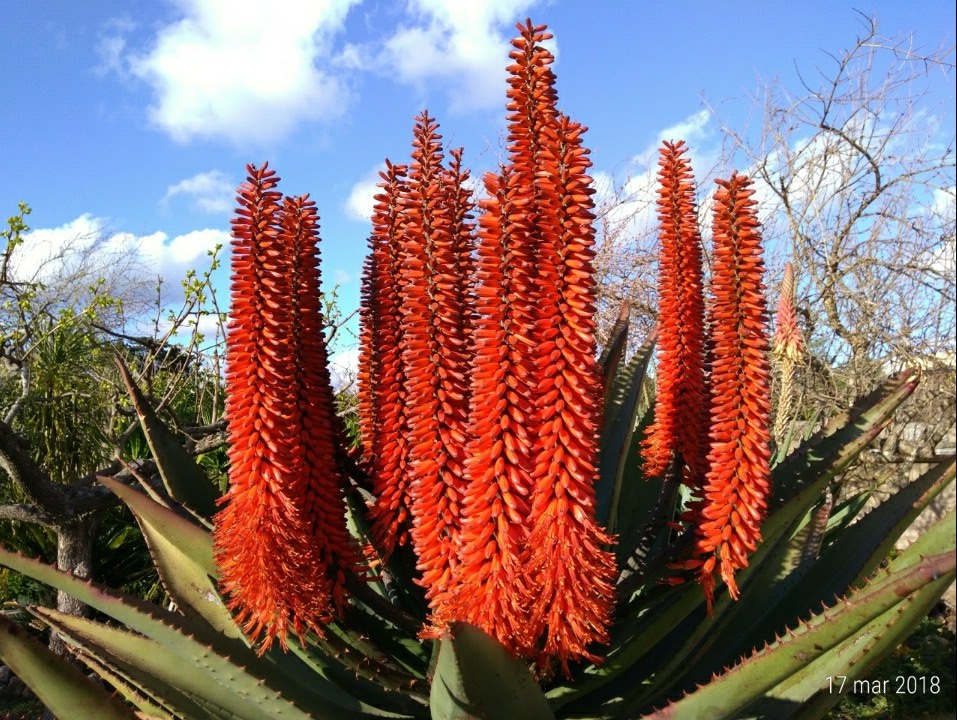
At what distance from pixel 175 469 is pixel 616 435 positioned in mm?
1205

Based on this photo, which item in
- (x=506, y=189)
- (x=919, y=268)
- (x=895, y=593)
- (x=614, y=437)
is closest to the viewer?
Answer: (x=895, y=593)

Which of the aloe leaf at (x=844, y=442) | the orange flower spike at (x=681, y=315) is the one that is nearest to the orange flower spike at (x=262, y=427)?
the orange flower spike at (x=681, y=315)

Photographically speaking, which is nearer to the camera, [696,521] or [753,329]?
[753,329]

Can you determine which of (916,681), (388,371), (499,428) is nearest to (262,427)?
(388,371)

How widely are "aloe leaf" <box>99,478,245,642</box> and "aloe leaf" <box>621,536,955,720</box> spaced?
1013 mm

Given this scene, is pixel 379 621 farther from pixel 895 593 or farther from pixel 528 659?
pixel 895 593

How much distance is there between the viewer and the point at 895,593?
115 centimetres

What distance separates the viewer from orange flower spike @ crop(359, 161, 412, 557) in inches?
62.2

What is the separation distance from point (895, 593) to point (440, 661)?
71 cm

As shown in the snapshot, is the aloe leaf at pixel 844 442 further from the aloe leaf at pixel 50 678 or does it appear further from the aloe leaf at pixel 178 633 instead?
the aloe leaf at pixel 50 678

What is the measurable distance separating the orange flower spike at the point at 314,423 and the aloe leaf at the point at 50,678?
378 millimetres

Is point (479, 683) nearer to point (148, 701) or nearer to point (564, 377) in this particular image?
point (564, 377)

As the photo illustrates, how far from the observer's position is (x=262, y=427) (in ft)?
4.47

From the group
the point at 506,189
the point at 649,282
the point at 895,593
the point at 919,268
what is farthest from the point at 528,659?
the point at 919,268
